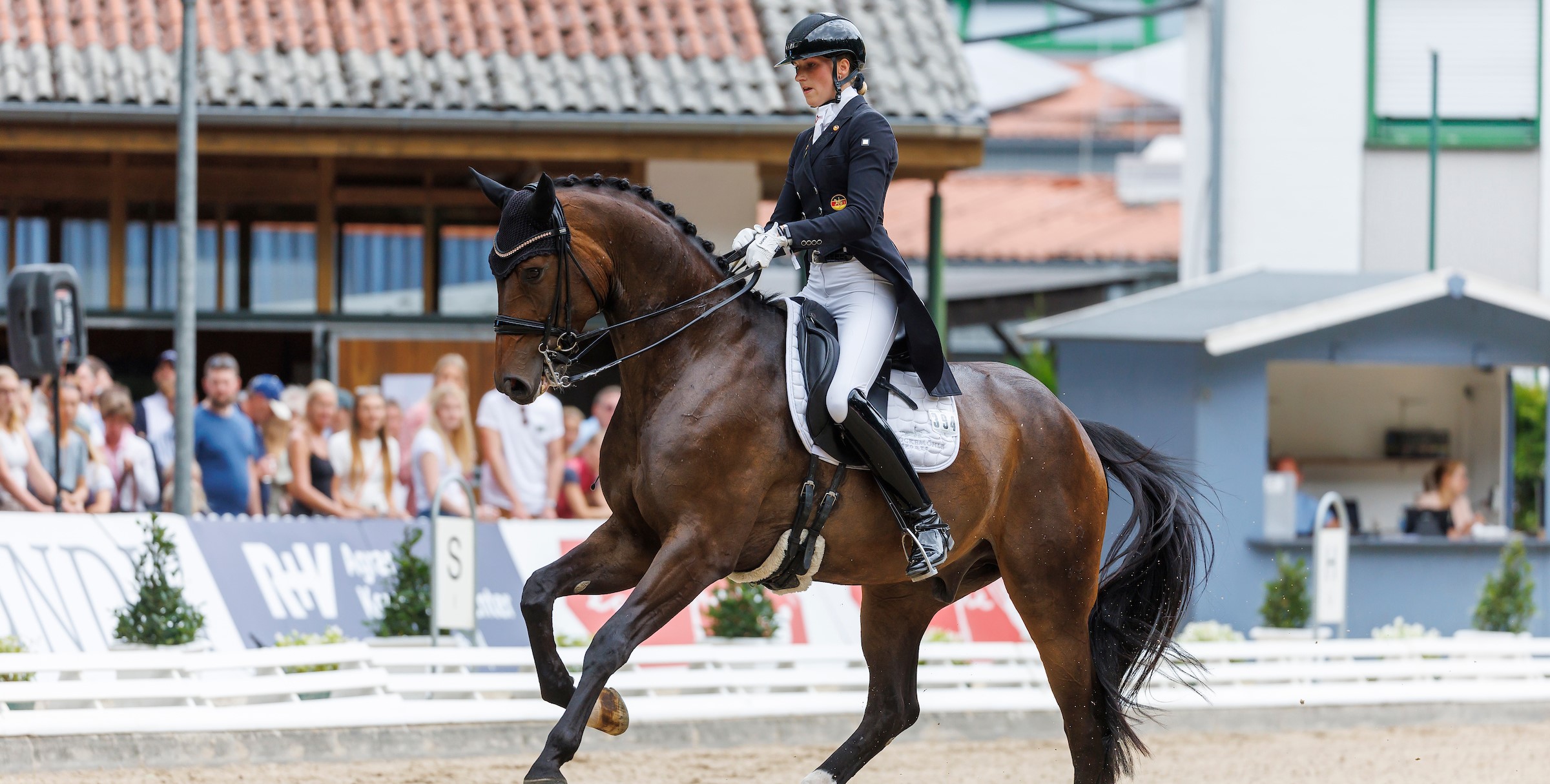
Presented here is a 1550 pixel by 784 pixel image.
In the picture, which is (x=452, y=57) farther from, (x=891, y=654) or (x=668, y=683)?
(x=891, y=654)

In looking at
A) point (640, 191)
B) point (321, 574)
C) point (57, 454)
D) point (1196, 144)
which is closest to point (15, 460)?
point (57, 454)

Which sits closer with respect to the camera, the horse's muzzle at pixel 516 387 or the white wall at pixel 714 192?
the horse's muzzle at pixel 516 387

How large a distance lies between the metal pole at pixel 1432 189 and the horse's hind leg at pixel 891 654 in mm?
12017

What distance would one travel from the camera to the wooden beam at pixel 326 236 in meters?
12.9

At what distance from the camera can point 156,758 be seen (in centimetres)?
766

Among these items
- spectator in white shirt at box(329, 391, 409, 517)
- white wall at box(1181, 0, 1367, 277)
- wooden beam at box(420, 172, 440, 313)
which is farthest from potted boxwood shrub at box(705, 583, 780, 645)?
white wall at box(1181, 0, 1367, 277)

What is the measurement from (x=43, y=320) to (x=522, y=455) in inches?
106

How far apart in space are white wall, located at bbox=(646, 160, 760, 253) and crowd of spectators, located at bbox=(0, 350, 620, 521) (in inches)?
92.2

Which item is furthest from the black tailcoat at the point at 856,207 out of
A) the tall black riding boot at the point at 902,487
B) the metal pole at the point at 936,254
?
the metal pole at the point at 936,254

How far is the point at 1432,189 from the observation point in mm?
17703

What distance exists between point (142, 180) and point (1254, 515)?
7873mm

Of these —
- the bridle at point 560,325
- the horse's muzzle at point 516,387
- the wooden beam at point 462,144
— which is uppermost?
the wooden beam at point 462,144

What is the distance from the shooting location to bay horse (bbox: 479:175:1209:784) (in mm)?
5387

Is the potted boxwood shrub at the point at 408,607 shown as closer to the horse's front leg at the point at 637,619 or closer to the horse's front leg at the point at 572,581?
the horse's front leg at the point at 572,581
